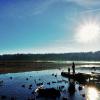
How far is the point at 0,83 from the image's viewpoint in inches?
3346

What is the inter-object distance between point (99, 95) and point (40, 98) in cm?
1429

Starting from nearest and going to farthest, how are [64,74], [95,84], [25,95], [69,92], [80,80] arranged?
[25,95] < [69,92] < [95,84] < [80,80] < [64,74]

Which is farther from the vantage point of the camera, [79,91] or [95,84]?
[95,84]

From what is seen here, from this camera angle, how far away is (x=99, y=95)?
63219 mm

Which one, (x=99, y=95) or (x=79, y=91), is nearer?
(x=99, y=95)

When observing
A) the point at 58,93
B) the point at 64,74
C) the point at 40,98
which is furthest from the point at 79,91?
the point at 64,74

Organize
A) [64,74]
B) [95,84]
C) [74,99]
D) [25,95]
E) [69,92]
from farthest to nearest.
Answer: [64,74], [95,84], [69,92], [25,95], [74,99]

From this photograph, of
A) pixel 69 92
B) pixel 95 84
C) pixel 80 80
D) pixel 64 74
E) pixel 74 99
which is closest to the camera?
pixel 74 99

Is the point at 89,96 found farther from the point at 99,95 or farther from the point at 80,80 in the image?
the point at 80,80

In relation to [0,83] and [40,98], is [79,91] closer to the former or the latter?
[40,98]

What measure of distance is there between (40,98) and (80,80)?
35.4 meters

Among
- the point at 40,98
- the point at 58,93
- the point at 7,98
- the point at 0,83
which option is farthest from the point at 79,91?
the point at 0,83

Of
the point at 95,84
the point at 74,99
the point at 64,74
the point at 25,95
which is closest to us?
the point at 74,99

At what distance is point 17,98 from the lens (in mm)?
58250
